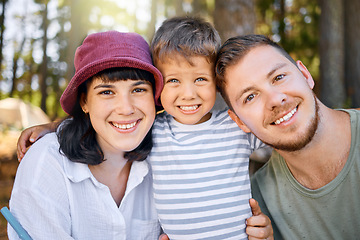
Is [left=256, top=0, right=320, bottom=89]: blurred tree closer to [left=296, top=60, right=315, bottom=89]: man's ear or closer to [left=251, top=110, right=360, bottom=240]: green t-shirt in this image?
[left=296, top=60, right=315, bottom=89]: man's ear

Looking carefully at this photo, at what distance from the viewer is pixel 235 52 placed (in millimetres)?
2318

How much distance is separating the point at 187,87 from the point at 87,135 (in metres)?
0.85

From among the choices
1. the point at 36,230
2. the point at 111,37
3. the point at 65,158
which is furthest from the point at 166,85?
the point at 36,230

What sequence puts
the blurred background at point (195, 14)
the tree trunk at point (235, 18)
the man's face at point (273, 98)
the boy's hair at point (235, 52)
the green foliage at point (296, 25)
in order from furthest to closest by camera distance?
the green foliage at point (296, 25), the blurred background at point (195, 14), the tree trunk at point (235, 18), the boy's hair at point (235, 52), the man's face at point (273, 98)

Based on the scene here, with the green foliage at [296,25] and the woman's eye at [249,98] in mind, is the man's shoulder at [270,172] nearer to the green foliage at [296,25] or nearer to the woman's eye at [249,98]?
the woman's eye at [249,98]

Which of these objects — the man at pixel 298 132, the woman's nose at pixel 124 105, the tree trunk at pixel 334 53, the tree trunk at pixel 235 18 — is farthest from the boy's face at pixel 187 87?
the tree trunk at pixel 334 53

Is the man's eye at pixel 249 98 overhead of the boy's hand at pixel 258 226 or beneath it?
overhead

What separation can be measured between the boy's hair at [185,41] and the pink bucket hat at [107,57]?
0.49ft

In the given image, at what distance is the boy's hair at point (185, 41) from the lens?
7.89 ft

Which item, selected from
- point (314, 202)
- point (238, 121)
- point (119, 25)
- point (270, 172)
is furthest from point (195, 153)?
point (119, 25)

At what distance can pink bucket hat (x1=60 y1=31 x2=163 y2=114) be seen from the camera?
2111 mm

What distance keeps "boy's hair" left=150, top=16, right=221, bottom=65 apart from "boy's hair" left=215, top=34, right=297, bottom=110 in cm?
12

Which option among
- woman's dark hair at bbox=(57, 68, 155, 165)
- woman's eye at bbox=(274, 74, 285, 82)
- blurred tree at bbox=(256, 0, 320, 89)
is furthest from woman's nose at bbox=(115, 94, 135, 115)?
blurred tree at bbox=(256, 0, 320, 89)

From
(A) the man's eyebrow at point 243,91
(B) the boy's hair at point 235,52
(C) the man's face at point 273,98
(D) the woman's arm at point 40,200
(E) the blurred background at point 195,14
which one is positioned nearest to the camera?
(D) the woman's arm at point 40,200
